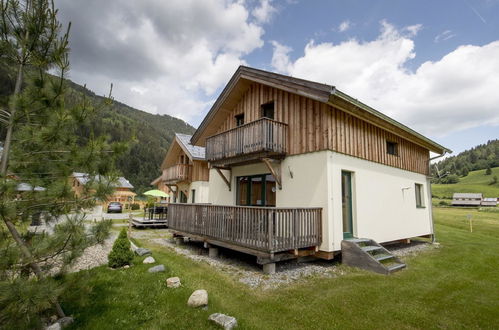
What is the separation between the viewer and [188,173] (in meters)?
19.6

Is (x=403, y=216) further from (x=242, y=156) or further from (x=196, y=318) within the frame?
(x=196, y=318)

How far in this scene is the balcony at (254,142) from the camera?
820 cm

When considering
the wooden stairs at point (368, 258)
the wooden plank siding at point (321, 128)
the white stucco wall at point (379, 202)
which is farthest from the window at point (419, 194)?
the wooden stairs at point (368, 258)

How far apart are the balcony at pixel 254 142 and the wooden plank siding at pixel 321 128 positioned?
416 millimetres

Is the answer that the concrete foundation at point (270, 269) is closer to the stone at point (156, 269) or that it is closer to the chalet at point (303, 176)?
the chalet at point (303, 176)

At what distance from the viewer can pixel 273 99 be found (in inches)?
380

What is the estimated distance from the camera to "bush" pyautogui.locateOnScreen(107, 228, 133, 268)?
21.1ft

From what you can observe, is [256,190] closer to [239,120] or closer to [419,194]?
[239,120]

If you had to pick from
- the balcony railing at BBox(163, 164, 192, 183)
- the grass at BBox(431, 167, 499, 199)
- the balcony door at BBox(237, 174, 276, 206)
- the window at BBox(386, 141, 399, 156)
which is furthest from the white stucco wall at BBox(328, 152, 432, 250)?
the grass at BBox(431, 167, 499, 199)

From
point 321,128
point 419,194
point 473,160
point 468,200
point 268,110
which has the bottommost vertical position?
point 468,200

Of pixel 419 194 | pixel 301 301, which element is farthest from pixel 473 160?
pixel 301 301

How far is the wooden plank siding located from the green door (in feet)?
3.00

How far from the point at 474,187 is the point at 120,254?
85.6 m

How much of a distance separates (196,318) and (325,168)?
5329mm
